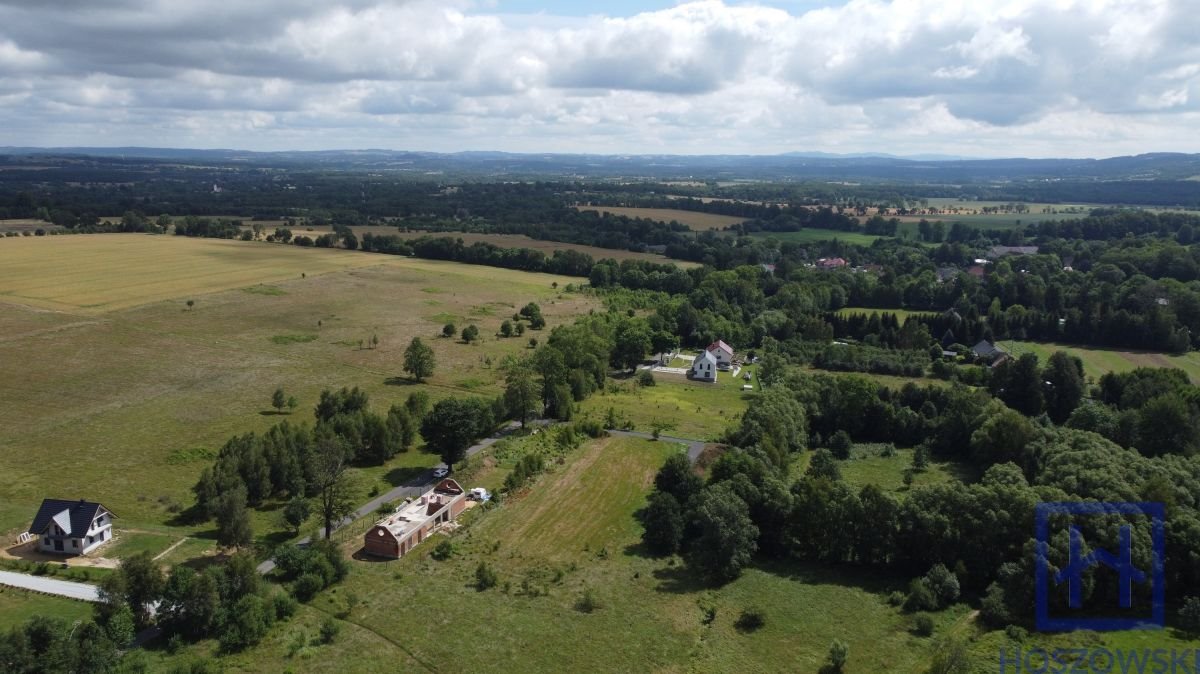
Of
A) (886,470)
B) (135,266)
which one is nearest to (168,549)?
(886,470)

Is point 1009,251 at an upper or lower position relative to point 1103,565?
upper

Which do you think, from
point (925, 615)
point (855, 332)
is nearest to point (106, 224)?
point (855, 332)

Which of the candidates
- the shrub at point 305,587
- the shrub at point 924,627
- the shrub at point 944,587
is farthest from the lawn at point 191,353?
the shrub at point 944,587

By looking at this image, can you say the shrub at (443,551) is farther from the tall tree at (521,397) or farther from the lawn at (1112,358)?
the lawn at (1112,358)

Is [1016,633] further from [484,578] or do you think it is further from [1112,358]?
[1112,358]

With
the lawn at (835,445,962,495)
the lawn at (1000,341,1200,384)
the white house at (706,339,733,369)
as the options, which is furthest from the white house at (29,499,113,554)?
the lawn at (1000,341,1200,384)

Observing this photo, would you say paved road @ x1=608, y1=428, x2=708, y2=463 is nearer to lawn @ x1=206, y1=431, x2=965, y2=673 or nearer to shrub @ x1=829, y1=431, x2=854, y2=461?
shrub @ x1=829, y1=431, x2=854, y2=461

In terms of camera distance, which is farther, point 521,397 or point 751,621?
point 521,397
